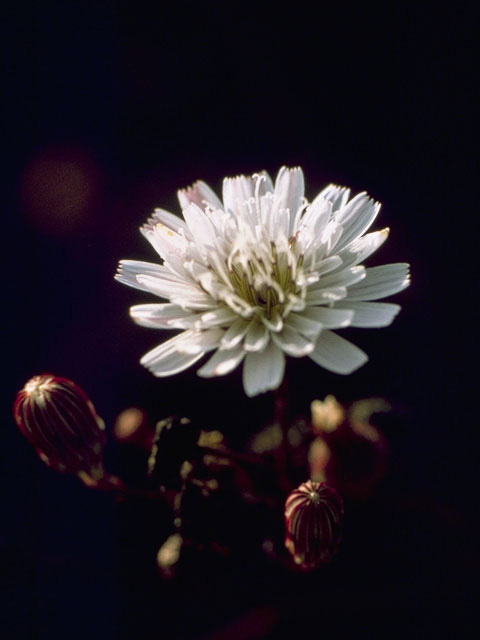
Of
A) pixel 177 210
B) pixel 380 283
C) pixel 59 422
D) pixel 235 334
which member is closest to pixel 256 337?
pixel 235 334

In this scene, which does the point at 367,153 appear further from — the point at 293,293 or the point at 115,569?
the point at 115,569

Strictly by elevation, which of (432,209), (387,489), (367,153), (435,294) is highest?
(367,153)

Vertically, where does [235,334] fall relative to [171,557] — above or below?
above

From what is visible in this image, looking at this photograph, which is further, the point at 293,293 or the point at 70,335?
the point at 70,335

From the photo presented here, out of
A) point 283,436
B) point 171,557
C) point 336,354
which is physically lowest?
point 171,557

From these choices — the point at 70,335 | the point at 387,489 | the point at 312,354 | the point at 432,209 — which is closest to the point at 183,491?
the point at 312,354

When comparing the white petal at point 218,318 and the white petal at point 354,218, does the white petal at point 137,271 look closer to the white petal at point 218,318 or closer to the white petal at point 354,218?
the white petal at point 218,318

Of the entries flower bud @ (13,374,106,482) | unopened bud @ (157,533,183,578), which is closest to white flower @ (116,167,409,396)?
flower bud @ (13,374,106,482)

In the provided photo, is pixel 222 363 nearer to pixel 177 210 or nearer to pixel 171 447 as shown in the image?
pixel 171 447
